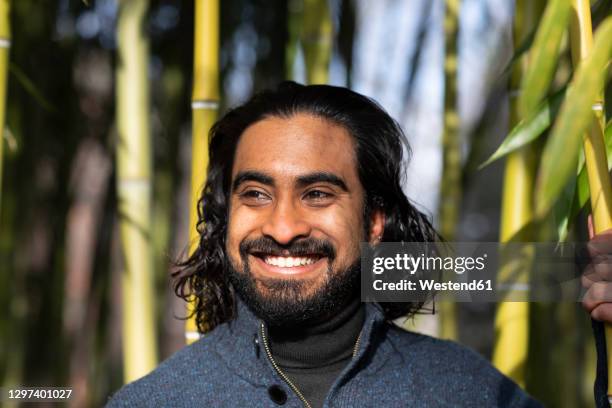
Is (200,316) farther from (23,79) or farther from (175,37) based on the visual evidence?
(175,37)

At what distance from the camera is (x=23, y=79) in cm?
100

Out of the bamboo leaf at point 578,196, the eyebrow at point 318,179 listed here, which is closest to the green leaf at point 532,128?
the bamboo leaf at point 578,196

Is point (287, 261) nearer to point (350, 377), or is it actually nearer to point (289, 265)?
point (289, 265)

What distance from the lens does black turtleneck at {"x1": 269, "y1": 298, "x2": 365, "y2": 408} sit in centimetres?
85

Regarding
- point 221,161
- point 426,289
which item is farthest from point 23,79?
point 426,289

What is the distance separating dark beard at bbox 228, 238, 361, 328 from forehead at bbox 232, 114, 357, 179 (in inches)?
3.1

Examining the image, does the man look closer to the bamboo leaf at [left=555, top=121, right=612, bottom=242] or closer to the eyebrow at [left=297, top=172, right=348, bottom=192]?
the eyebrow at [left=297, top=172, right=348, bottom=192]

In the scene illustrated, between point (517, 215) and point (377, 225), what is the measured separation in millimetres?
159

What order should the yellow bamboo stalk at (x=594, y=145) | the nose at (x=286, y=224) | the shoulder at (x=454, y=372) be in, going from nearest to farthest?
the yellow bamboo stalk at (x=594, y=145) < the nose at (x=286, y=224) < the shoulder at (x=454, y=372)

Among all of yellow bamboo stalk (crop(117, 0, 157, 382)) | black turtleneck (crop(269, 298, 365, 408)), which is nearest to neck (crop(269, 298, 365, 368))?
black turtleneck (crop(269, 298, 365, 408))

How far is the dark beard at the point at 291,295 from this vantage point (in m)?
0.82

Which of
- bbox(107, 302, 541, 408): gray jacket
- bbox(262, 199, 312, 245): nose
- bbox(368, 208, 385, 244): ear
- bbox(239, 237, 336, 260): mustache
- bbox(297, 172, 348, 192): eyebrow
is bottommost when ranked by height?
bbox(107, 302, 541, 408): gray jacket

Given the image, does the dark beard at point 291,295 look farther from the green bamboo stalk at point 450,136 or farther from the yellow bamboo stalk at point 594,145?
the green bamboo stalk at point 450,136

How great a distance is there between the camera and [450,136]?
1.27 m
